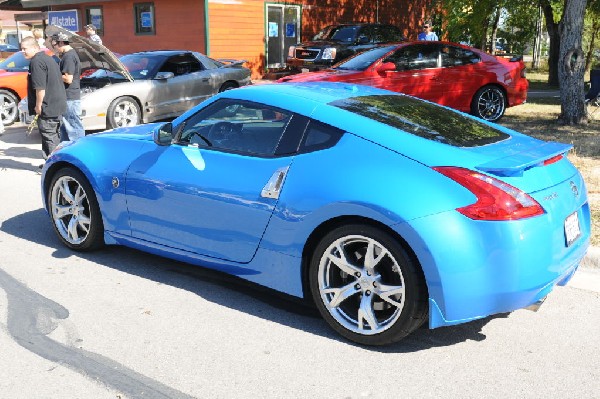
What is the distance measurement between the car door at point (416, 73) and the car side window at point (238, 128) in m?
7.43

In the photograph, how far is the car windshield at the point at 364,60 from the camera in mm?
11888

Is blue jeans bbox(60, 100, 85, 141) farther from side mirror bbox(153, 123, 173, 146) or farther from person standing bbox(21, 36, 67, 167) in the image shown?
side mirror bbox(153, 123, 173, 146)

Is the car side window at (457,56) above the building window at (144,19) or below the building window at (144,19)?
below

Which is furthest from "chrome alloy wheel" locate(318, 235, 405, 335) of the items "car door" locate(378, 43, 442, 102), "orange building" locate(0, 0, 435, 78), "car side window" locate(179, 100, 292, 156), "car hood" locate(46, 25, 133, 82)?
"orange building" locate(0, 0, 435, 78)

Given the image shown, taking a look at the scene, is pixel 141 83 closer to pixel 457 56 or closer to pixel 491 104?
pixel 457 56

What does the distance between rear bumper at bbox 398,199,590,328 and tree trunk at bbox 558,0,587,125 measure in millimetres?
8924

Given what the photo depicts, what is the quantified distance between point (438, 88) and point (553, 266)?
885cm

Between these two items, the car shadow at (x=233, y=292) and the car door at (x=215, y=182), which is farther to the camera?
the car door at (x=215, y=182)

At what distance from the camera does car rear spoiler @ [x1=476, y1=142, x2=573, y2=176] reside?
3469 millimetres

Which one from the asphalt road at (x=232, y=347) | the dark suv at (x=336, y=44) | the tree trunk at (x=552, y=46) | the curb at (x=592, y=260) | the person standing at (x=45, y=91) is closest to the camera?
the asphalt road at (x=232, y=347)

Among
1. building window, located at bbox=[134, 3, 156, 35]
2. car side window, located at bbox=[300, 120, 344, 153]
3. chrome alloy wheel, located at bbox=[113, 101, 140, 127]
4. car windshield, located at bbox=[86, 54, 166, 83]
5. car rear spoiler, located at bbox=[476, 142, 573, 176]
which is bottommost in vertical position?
chrome alloy wheel, located at bbox=[113, 101, 140, 127]

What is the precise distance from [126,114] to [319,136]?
8.25m

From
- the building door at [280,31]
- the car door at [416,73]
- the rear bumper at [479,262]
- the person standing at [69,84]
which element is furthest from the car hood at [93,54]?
the building door at [280,31]

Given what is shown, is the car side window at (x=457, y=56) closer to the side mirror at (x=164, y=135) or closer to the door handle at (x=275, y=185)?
the side mirror at (x=164, y=135)
